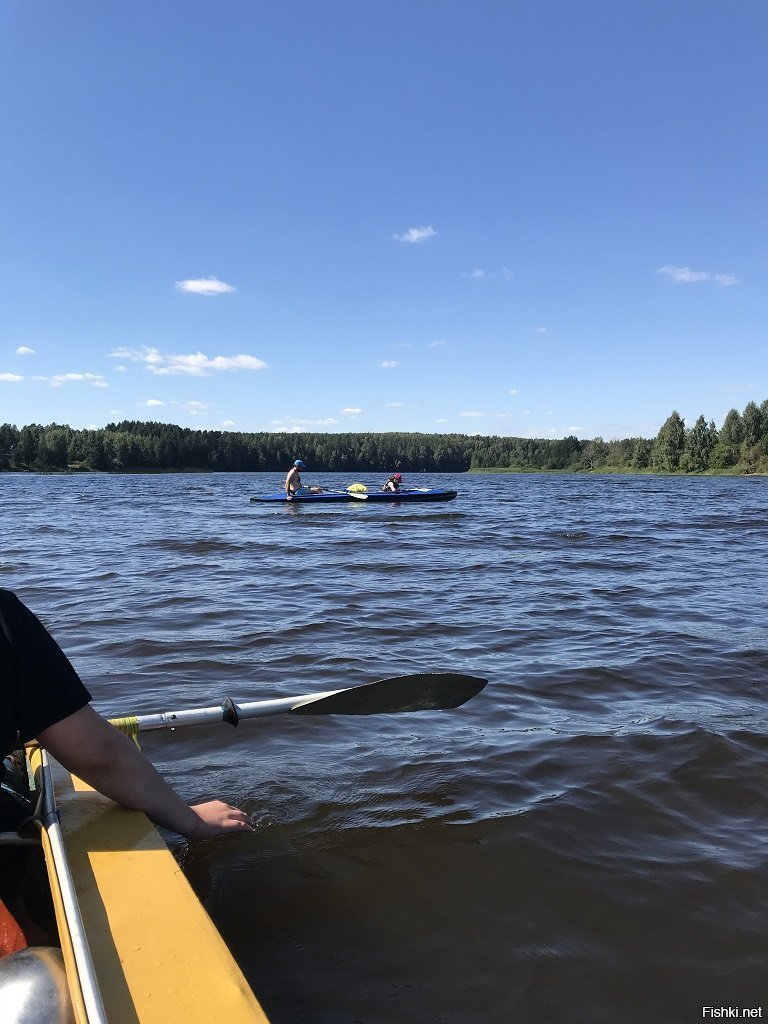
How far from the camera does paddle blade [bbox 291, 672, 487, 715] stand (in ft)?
12.0

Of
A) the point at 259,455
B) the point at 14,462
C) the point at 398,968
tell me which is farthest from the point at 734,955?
the point at 259,455

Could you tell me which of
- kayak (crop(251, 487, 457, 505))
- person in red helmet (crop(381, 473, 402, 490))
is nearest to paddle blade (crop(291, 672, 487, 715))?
kayak (crop(251, 487, 457, 505))

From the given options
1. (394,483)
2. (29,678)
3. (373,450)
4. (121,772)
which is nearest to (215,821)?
(121,772)

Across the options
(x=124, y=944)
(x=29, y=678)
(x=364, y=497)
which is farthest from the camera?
(x=364, y=497)

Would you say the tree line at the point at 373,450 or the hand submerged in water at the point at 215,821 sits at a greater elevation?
the tree line at the point at 373,450

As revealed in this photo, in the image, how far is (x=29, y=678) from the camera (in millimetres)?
1962

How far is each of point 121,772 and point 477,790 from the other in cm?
207

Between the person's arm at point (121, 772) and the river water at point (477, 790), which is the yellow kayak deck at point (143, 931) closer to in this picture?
the person's arm at point (121, 772)

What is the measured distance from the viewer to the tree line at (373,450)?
4166 inches

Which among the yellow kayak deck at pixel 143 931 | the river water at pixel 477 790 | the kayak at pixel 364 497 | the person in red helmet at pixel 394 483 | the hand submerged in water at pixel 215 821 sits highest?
the person in red helmet at pixel 394 483

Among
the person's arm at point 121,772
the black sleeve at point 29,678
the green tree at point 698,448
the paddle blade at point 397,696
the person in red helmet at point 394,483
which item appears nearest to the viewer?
the black sleeve at point 29,678

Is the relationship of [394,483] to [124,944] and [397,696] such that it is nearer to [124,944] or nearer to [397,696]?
[397,696]

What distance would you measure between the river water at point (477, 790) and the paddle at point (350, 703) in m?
0.44

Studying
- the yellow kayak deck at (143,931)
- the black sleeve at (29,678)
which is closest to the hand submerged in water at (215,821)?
the yellow kayak deck at (143,931)
